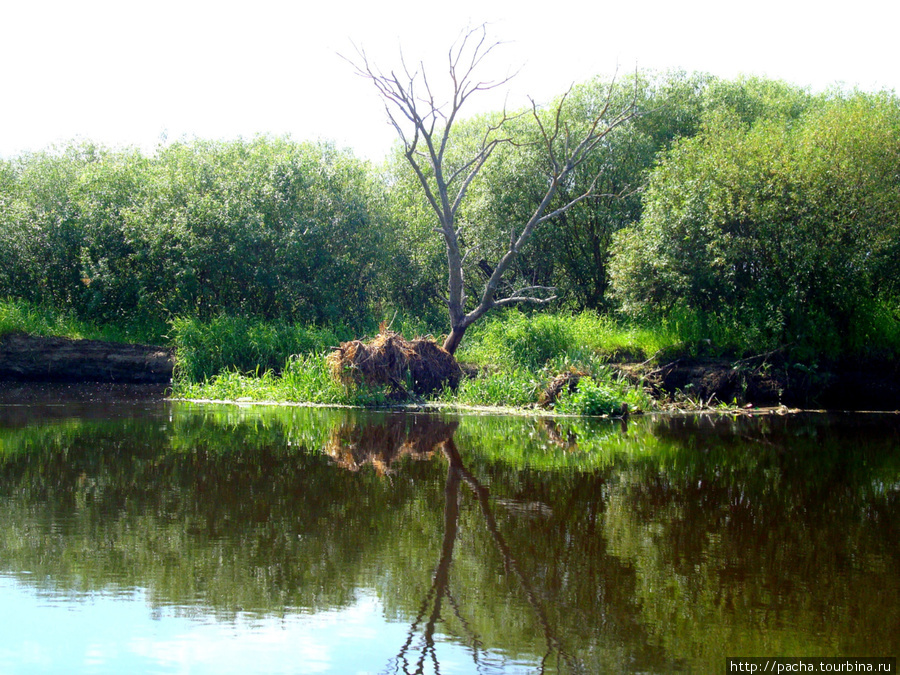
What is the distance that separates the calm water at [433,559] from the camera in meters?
3.85

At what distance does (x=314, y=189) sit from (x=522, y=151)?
22.0 ft

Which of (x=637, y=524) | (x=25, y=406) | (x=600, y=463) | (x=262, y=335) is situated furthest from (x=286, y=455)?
(x=262, y=335)

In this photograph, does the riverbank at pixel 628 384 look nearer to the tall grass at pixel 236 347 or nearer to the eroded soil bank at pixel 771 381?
the eroded soil bank at pixel 771 381

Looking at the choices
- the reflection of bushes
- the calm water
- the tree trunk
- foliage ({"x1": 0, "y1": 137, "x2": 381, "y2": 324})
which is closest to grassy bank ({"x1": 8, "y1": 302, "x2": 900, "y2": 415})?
the tree trunk

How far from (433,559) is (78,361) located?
20.0m

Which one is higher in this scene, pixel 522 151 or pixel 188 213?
pixel 522 151

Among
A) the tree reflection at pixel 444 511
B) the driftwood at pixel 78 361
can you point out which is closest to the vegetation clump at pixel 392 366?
the tree reflection at pixel 444 511

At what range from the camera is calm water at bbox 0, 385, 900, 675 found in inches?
152

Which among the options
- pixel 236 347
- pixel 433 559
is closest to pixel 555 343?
pixel 236 347

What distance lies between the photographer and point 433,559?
5.14m

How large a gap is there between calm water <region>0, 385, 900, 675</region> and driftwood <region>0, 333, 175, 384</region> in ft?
40.2

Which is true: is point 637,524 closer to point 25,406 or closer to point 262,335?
point 25,406

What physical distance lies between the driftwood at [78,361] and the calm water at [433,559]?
483 inches

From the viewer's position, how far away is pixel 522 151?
24.0 metres
